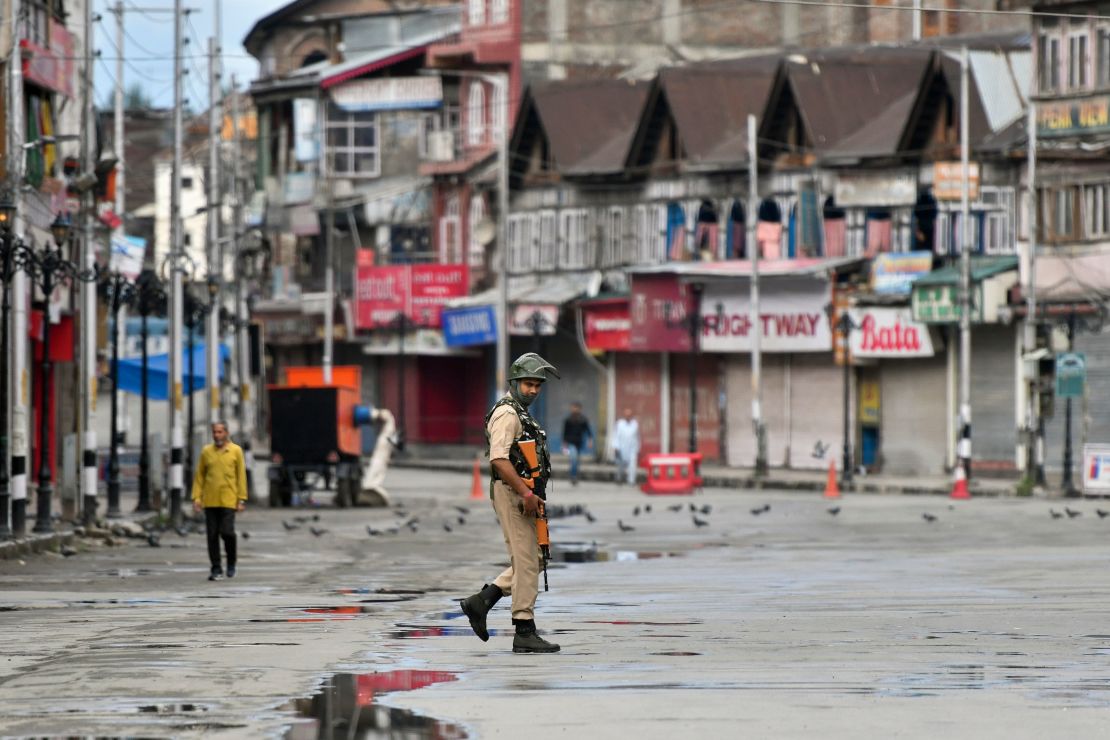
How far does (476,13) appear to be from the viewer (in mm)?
72875

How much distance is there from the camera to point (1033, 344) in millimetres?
50656

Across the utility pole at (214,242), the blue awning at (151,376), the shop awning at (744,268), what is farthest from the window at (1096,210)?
the blue awning at (151,376)

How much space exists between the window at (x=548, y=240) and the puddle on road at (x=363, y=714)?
54.7 m

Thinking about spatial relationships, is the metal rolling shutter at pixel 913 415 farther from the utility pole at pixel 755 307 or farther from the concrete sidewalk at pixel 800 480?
the utility pole at pixel 755 307

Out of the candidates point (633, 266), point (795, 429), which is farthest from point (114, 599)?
point (633, 266)

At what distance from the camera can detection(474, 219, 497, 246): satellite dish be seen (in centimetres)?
7012

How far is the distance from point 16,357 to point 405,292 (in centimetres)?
4176

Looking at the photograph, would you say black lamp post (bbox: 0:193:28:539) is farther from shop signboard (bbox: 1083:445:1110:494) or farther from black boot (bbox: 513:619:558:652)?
shop signboard (bbox: 1083:445:1110:494)

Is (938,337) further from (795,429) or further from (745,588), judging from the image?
(745,588)

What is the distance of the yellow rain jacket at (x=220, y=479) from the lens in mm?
23578

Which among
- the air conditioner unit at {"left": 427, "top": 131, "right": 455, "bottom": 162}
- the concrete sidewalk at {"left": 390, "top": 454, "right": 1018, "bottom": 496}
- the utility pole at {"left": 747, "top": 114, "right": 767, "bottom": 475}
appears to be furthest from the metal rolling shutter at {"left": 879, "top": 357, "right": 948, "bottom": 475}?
the air conditioner unit at {"left": 427, "top": 131, "right": 455, "bottom": 162}

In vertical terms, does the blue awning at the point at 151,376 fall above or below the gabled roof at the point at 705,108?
below

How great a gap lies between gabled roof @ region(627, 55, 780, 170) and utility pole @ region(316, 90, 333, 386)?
15.2 metres

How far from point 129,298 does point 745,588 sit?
18.6 metres
